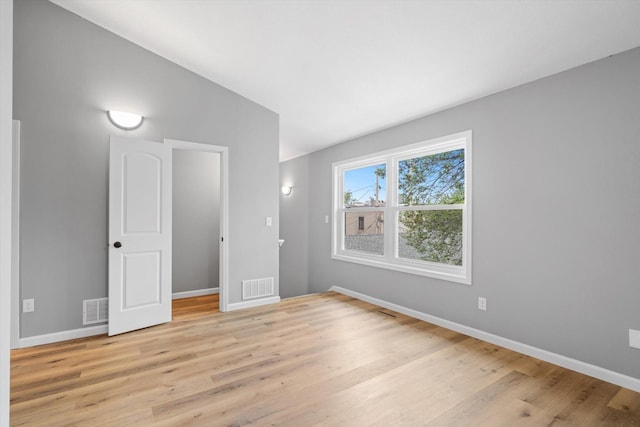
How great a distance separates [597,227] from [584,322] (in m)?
0.74

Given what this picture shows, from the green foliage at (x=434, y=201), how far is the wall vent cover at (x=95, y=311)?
3504 millimetres

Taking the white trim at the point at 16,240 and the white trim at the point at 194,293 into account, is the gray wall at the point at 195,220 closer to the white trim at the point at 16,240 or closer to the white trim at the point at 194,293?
the white trim at the point at 194,293

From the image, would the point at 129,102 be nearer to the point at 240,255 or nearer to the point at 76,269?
the point at 76,269

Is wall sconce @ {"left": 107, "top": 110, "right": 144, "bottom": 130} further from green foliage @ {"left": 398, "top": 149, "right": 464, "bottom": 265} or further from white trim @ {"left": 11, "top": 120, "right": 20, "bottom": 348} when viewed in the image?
green foliage @ {"left": 398, "top": 149, "right": 464, "bottom": 265}

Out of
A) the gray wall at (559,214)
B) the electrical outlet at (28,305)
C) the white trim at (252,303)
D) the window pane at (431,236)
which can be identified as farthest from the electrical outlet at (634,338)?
the electrical outlet at (28,305)

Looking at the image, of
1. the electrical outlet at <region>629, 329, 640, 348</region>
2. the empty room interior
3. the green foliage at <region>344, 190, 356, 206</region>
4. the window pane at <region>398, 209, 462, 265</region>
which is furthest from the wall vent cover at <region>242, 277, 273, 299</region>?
the electrical outlet at <region>629, 329, 640, 348</region>

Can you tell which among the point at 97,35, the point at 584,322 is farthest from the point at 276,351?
the point at 97,35

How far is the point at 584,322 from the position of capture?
2.35 metres

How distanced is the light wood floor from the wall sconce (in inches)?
86.8

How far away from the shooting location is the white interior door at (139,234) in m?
3.13

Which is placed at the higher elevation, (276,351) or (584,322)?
(584,322)

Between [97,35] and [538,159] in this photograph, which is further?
[97,35]

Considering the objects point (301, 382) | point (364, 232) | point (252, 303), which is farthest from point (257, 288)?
point (301, 382)

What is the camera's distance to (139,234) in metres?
3.26
